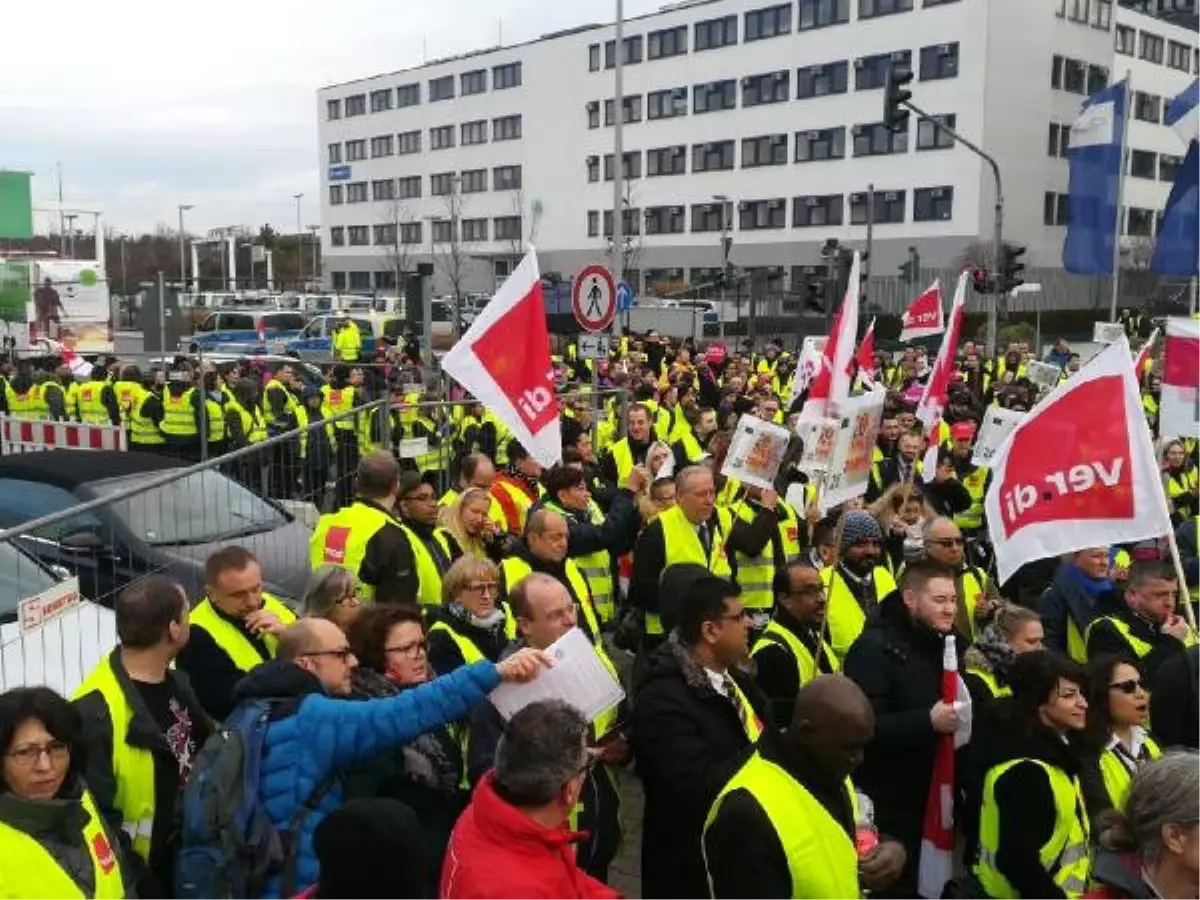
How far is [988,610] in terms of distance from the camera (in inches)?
246

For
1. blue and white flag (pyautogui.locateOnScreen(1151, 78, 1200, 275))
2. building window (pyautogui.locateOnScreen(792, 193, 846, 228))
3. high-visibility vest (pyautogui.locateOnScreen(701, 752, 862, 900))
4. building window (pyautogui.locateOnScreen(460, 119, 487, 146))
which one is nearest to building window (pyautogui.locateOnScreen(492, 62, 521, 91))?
building window (pyautogui.locateOnScreen(460, 119, 487, 146))

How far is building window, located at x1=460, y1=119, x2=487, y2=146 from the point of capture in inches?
2840

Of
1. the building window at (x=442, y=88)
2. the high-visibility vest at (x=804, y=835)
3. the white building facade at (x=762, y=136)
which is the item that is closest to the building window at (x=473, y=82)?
the white building facade at (x=762, y=136)

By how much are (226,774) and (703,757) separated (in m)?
1.42

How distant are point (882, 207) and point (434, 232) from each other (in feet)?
103

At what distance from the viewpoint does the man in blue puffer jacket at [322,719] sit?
3.30 metres

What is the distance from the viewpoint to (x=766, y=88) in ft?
191

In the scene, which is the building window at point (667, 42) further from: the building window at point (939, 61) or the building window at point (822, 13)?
the building window at point (939, 61)

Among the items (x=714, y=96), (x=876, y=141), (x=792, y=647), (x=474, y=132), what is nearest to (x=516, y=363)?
(x=792, y=647)

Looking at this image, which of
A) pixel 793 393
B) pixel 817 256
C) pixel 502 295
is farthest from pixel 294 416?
pixel 817 256

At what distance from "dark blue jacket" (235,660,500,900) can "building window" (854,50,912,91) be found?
5333 centimetres

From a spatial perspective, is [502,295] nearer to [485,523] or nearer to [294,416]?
[485,523]

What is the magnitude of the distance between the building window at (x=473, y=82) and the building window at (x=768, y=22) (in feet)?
62.9

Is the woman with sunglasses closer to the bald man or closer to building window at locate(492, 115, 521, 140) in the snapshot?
A: the bald man
